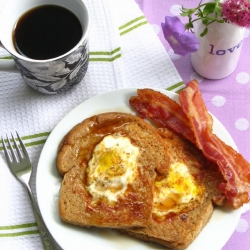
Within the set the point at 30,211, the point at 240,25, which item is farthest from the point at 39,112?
the point at 240,25

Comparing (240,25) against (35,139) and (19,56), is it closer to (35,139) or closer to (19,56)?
(19,56)

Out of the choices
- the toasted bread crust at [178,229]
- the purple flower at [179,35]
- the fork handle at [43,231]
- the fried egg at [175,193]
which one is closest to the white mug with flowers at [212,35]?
the purple flower at [179,35]

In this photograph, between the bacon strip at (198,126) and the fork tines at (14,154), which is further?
the fork tines at (14,154)

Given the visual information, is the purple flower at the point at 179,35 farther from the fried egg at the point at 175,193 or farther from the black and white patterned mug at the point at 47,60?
the fried egg at the point at 175,193

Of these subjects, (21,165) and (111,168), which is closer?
(111,168)

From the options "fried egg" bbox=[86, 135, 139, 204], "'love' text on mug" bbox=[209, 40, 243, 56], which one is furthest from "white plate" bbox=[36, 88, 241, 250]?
"'love' text on mug" bbox=[209, 40, 243, 56]

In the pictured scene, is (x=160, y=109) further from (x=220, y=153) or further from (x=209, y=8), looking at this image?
(x=209, y=8)

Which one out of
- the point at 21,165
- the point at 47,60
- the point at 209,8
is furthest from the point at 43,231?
the point at 209,8
